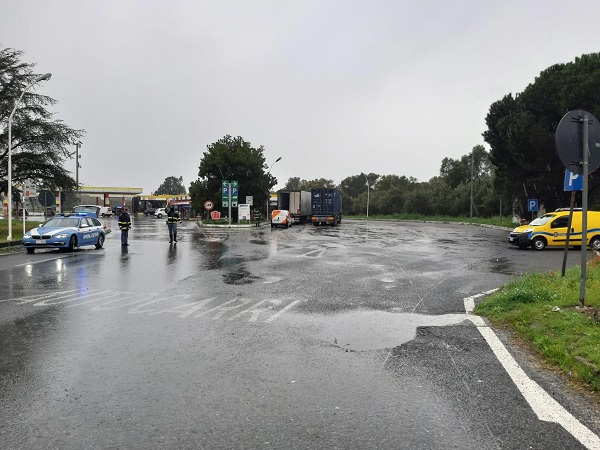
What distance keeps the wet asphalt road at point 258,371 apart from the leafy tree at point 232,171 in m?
42.6

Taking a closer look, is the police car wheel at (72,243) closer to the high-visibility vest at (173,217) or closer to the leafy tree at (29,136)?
the high-visibility vest at (173,217)

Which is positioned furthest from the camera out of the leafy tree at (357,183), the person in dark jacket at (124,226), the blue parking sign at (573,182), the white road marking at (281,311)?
the leafy tree at (357,183)

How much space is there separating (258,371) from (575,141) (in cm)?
593

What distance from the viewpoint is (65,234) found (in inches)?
720

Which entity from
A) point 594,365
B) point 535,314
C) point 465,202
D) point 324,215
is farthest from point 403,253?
point 465,202

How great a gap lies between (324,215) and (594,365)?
42.3m

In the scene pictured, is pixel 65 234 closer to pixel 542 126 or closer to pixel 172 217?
pixel 172 217

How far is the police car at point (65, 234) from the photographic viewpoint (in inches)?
706

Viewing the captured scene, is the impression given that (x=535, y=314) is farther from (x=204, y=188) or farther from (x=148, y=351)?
(x=204, y=188)

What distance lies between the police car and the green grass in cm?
1571

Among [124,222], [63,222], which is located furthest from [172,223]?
[63,222]

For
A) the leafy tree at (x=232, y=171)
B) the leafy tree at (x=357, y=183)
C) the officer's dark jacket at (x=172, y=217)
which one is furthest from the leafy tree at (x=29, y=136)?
the leafy tree at (x=357, y=183)

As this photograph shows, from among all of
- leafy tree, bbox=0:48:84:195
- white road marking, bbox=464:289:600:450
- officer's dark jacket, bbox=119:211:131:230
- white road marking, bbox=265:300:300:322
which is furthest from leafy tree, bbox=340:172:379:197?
white road marking, bbox=464:289:600:450

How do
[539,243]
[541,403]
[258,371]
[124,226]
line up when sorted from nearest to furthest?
[541,403] → [258,371] → [124,226] → [539,243]
